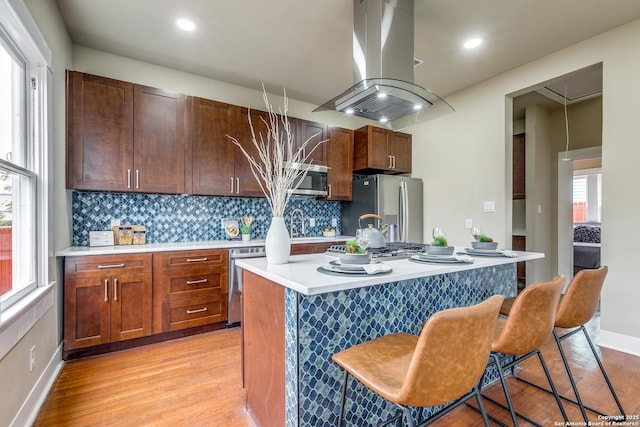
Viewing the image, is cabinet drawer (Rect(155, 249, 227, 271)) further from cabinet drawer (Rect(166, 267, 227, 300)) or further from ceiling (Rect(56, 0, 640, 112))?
ceiling (Rect(56, 0, 640, 112))

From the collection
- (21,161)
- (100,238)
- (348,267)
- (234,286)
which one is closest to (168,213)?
(100,238)

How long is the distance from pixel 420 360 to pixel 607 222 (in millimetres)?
2819

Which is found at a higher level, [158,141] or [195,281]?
[158,141]

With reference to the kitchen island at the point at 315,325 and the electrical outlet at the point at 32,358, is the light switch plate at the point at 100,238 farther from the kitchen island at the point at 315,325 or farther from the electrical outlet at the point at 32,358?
the kitchen island at the point at 315,325

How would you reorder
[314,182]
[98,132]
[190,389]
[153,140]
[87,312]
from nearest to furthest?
1. [190,389]
2. [87,312]
3. [98,132]
4. [153,140]
5. [314,182]

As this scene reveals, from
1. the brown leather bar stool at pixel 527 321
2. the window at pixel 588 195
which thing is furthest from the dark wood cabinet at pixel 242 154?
the window at pixel 588 195

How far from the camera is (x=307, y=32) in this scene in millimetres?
2705

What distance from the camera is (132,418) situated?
1754 mm

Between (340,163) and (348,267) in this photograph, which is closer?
(348,267)

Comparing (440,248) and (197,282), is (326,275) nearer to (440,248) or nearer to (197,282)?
(440,248)

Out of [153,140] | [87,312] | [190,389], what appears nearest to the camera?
[190,389]

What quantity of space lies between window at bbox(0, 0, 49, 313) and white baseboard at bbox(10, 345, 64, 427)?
21.8 inches

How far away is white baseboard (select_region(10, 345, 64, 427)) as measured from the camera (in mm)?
1622

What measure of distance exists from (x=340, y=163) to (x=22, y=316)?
339cm
